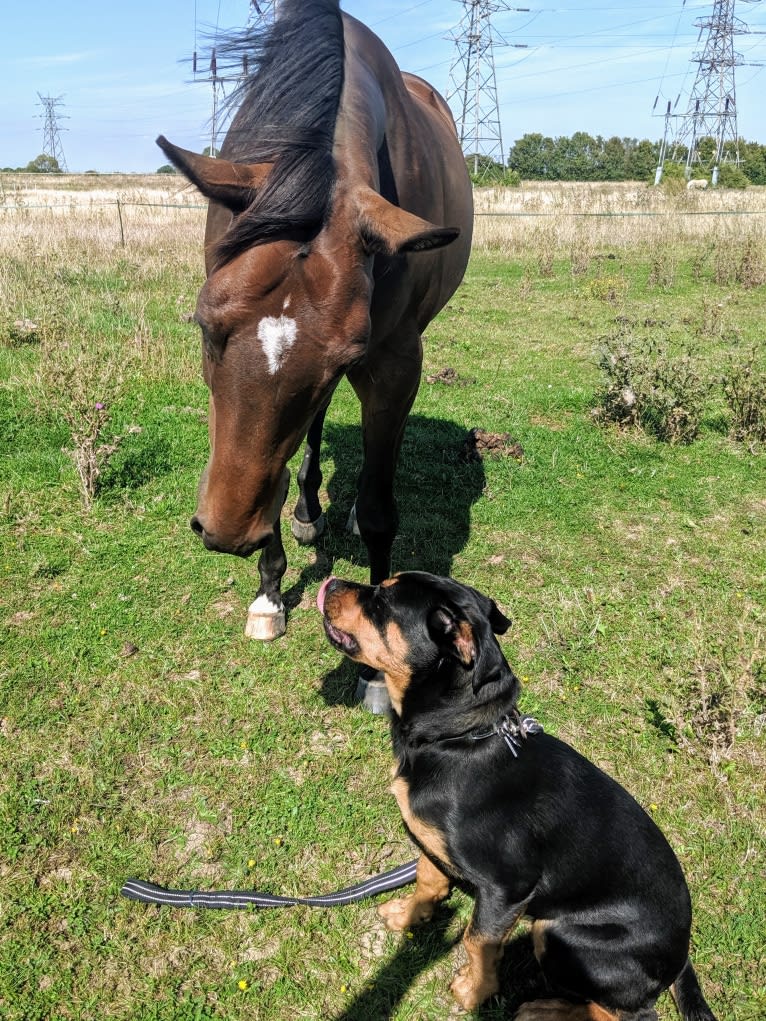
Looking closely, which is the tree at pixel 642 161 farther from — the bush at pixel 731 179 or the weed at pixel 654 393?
the weed at pixel 654 393

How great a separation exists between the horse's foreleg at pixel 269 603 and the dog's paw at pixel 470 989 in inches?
80.3

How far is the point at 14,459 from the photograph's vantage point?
5.72 m

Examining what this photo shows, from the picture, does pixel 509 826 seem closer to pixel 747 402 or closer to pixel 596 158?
pixel 747 402

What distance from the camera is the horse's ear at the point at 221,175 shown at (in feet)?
7.54

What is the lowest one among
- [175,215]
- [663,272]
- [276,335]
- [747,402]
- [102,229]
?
[747,402]

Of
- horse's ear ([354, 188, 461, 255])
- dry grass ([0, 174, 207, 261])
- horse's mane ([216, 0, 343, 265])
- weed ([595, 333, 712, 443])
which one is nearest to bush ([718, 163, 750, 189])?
dry grass ([0, 174, 207, 261])

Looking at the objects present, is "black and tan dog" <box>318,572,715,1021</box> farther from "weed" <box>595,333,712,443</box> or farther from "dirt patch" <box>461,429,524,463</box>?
"weed" <box>595,333,712,443</box>

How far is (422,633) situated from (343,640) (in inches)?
11.7

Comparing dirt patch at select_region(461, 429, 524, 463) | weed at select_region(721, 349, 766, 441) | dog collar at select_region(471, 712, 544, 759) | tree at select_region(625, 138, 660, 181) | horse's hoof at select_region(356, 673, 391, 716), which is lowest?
horse's hoof at select_region(356, 673, 391, 716)

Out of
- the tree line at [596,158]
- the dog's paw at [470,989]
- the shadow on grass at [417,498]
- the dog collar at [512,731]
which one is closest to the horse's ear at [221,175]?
the dog collar at [512,731]

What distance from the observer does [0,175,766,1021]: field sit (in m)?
2.47

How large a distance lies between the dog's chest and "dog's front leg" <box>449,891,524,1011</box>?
0.17 m

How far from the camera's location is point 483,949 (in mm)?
2227

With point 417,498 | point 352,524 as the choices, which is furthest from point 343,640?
point 417,498
